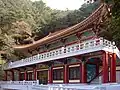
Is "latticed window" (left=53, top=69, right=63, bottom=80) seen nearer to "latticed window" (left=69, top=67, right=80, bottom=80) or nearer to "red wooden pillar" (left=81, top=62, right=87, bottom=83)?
"latticed window" (left=69, top=67, right=80, bottom=80)

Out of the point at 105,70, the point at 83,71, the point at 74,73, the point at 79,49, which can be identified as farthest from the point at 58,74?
the point at 105,70

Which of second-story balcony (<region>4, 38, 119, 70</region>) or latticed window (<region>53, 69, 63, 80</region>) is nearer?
second-story balcony (<region>4, 38, 119, 70</region>)

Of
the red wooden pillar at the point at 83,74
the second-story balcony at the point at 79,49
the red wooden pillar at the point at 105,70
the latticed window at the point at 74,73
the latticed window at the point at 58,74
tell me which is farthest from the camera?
the latticed window at the point at 58,74

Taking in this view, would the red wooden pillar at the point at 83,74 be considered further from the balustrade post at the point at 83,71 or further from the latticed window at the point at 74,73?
the latticed window at the point at 74,73

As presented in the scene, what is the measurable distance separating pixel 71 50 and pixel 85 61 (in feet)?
5.08

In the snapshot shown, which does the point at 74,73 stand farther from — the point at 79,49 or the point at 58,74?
the point at 79,49

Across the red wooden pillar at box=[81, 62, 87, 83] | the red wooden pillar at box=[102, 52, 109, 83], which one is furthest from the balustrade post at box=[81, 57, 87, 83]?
the red wooden pillar at box=[102, 52, 109, 83]

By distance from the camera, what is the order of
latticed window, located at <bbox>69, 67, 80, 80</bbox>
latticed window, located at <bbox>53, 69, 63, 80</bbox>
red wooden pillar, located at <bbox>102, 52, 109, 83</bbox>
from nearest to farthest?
red wooden pillar, located at <bbox>102, 52, 109, 83</bbox> < latticed window, located at <bbox>69, 67, 80, 80</bbox> < latticed window, located at <bbox>53, 69, 63, 80</bbox>

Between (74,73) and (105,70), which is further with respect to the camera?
(74,73)

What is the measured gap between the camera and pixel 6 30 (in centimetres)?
3859

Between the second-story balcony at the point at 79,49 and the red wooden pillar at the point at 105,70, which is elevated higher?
the second-story balcony at the point at 79,49

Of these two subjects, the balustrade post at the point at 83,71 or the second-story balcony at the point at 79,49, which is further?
the balustrade post at the point at 83,71

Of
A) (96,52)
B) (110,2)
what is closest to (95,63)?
(96,52)

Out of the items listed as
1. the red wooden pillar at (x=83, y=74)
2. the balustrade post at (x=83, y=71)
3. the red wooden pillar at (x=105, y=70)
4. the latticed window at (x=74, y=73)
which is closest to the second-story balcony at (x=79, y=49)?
the red wooden pillar at (x=105, y=70)
